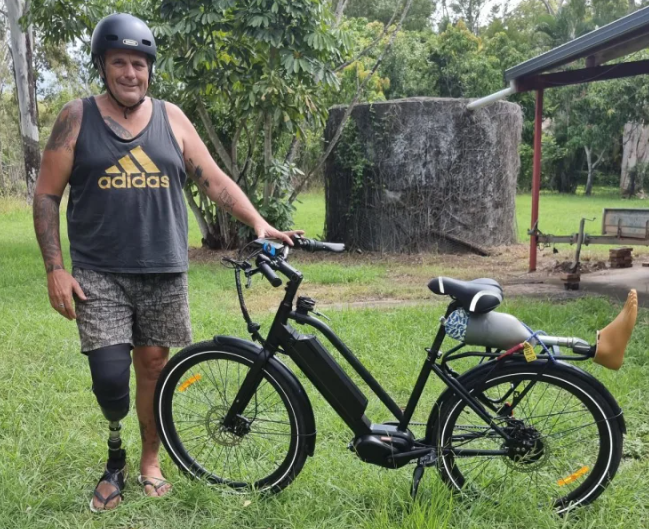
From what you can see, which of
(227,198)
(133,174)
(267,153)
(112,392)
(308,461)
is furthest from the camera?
(267,153)

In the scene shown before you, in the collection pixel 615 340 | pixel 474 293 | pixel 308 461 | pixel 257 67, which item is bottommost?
pixel 308 461

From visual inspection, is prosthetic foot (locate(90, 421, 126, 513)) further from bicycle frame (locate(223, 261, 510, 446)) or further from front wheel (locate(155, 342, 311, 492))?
bicycle frame (locate(223, 261, 510, 446))

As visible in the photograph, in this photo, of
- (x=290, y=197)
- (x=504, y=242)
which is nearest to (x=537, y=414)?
(x=290, y=197)

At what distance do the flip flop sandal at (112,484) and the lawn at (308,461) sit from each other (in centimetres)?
5

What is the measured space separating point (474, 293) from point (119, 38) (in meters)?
1.72

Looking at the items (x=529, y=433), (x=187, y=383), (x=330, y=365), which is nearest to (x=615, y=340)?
(x=529, y=433)

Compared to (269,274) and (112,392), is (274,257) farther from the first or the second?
(112,392)

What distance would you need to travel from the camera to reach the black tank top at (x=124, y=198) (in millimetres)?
2627

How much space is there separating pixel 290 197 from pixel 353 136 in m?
1.53

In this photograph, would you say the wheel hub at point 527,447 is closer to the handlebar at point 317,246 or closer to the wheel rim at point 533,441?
the wheel rim at point 533,441

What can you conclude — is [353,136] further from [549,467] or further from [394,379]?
[549,467]

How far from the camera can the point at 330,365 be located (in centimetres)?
274

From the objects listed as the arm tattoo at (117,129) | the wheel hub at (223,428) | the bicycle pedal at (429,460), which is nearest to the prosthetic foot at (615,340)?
the bicycle pedal at (429,460)

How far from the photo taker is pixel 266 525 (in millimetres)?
2713
